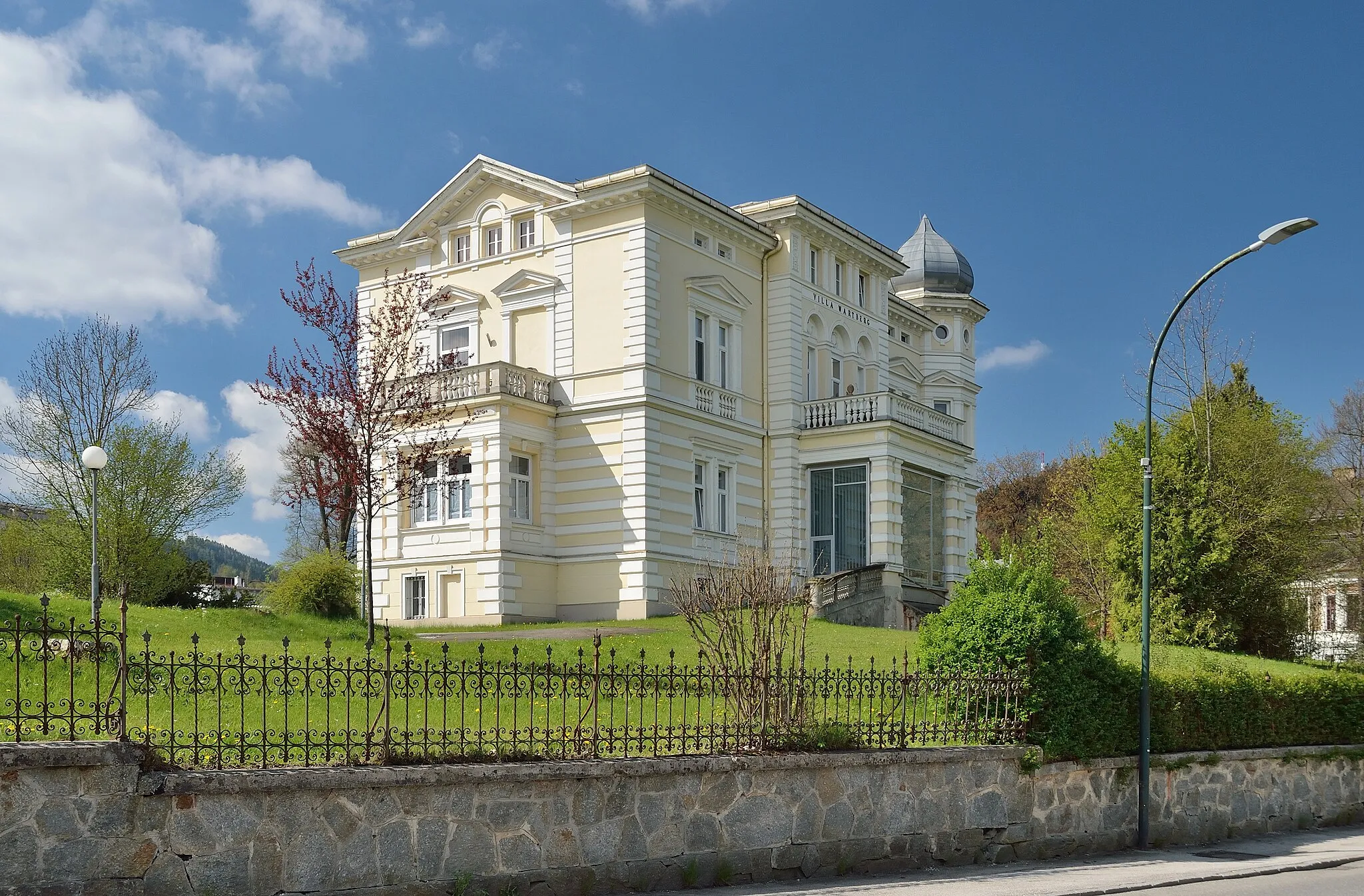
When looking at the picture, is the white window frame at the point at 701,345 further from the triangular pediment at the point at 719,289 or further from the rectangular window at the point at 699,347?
the triangular pediment at the point at 719,289

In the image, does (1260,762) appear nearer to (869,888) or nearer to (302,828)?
(869,888)

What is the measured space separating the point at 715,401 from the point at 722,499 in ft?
9.16

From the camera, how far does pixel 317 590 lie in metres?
27.0

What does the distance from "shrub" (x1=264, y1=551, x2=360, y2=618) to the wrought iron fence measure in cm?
819

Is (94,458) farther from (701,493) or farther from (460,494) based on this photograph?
(701,493)

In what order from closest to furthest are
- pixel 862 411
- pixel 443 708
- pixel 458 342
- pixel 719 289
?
1. pixel 443 708
2. pixel 719 289
3. pixel 862 411
4. pixel 458 342

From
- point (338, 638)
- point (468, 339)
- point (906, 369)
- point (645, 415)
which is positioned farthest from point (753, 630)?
Answer: point (906, 369)

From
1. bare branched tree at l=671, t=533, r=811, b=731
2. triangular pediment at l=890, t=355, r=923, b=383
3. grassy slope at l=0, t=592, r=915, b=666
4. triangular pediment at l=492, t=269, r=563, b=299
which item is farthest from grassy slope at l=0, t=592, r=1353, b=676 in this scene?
triangular pediment at l=890, t=355, r=923, b=383

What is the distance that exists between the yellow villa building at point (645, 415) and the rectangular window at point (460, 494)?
5 centimetres

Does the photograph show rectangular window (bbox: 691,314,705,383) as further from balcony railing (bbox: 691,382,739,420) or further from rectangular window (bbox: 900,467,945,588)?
rectangular window (bbox: 900,467,945,588)

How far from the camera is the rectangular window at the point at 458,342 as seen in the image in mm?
38625

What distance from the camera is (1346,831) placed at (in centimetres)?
2042

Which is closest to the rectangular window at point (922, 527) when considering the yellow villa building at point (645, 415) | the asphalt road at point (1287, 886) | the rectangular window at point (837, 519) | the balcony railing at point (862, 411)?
the yellow villa building at point (645, 415)

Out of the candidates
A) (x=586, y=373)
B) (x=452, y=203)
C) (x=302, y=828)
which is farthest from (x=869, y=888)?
(x=452, y=203)
